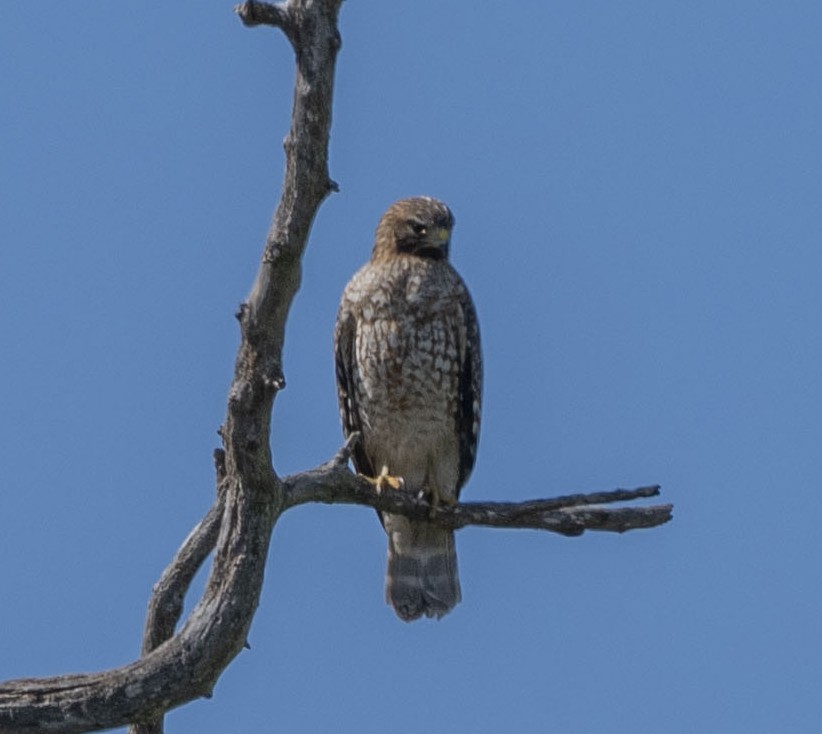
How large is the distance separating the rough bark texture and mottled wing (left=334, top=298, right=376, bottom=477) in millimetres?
2409

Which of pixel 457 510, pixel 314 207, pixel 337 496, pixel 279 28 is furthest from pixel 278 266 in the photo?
pixel 457 510

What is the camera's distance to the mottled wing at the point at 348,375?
9000mm

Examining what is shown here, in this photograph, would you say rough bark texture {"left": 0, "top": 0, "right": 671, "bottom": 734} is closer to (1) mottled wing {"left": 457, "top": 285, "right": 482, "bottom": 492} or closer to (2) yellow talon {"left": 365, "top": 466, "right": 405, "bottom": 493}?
(2) yellow talon {"left": 365, "top": 466, "right": 405, "bottom": 493}

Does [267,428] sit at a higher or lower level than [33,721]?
higher

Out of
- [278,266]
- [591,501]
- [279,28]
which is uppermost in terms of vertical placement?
[279,28]

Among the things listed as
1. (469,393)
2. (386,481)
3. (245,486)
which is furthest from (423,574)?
(245,486)

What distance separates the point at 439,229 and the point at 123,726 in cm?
361

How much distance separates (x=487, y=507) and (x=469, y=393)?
3.55 ft

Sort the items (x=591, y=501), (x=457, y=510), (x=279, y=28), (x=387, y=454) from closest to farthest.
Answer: (x=279, y=28)
(x=591, y=501)
(x=457, y=510)
(x=387, y=454)

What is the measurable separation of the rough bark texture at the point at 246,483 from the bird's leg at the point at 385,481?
1.83 m

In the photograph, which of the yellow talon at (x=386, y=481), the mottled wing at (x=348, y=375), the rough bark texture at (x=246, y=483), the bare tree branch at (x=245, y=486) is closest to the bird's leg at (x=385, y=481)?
the yellow talon at (x=386, y=481)

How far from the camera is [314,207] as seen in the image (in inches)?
241

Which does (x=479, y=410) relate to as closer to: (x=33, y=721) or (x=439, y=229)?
(x=439, y=229)

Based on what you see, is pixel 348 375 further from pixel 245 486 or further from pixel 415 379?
pixel 245 486
